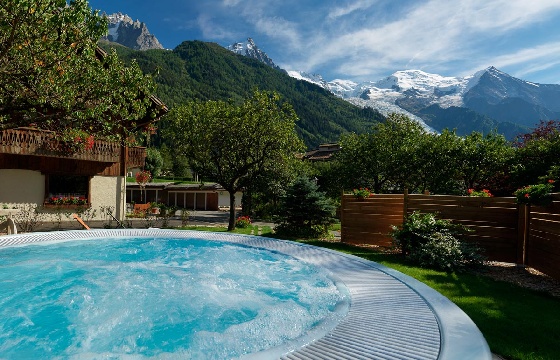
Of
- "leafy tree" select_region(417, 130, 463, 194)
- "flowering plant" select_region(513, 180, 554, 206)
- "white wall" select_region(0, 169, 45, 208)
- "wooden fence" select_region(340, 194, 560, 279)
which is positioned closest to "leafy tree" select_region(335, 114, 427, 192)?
"leafy tree" select_region(417, 130, 463, 194)

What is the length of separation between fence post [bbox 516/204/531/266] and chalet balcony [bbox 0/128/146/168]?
15645 millimetres

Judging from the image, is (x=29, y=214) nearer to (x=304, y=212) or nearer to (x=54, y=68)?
(x=54, y=68)

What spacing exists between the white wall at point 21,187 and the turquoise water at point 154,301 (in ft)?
29.1

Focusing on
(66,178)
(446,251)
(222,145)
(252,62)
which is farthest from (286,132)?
(252,62)

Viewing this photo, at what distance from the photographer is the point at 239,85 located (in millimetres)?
153625

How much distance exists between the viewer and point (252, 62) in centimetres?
18788

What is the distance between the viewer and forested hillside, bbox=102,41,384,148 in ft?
417

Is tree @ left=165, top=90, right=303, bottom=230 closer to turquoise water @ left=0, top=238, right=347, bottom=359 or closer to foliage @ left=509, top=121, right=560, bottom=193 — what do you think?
turquoise water @ left=0, top=238, right=347, bottom=359

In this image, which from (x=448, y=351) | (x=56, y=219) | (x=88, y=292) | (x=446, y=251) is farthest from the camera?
(x=56, y=219)

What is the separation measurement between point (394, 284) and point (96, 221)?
56.9 feet

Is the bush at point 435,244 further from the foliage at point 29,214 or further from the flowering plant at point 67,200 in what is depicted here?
the flowering plant at point 67,200

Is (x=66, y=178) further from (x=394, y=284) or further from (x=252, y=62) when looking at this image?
(x=252, y=62)

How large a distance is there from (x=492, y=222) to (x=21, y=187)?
19.8 metres

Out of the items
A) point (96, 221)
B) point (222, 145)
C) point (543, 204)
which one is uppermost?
point (222, 145)
